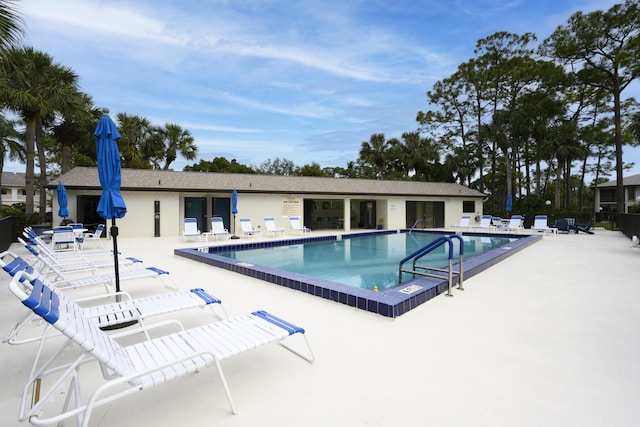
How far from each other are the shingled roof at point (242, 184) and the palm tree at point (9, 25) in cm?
924

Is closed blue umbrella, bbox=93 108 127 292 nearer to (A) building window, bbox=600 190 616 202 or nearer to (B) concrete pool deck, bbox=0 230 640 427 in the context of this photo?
(B) concrete pool deck, bbox=0 230 640 427

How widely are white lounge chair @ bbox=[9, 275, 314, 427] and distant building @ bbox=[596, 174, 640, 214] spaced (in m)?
41.9

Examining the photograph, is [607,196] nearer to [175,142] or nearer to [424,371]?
[175,142]

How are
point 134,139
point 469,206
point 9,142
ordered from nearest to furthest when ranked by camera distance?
point 469,206, point 134,139, point 9,142

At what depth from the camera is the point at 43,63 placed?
52.9ft

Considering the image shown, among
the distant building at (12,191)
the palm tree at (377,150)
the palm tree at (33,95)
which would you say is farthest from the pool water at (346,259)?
the distant building at (12,191)

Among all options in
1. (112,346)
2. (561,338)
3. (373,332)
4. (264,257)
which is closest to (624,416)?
(561,338)

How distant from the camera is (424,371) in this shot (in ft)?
9.84

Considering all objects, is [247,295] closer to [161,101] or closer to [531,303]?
[531,303]

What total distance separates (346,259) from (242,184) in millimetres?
10482

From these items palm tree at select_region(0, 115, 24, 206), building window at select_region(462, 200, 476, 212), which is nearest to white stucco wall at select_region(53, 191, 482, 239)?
building window at select_region(462, 200, 476, 212)

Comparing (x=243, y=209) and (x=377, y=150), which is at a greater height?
(x=377, y=150)

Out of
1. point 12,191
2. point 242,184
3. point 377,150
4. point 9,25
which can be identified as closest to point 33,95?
point 242,184

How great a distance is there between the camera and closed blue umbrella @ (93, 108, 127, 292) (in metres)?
4.24
